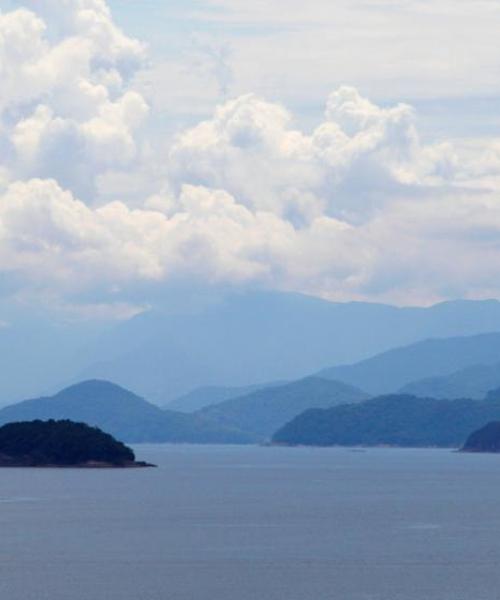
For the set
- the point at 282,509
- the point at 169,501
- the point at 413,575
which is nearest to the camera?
the point at 413,575

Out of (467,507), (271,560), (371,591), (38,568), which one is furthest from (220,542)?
(467,507)

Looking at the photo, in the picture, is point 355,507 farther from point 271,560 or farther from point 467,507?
point 271,560

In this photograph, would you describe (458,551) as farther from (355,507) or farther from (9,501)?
(9,501)

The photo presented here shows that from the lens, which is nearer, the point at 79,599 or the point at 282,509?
the point at 79,599

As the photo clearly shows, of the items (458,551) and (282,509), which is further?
(282,509)

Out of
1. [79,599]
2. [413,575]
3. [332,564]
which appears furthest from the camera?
[332,564]

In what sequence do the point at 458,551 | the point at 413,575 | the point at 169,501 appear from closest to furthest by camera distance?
the point at 413,575 < the point at 458,551 < the point at 169,501

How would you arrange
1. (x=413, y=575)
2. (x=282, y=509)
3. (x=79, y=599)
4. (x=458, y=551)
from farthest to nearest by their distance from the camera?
(x=282, y=509) → (x=458, y=551) → (x=413, y=575) → (x=79, y=599)

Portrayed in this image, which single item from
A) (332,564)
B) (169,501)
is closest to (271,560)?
(332,564)
